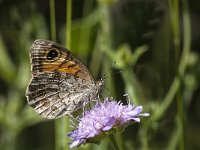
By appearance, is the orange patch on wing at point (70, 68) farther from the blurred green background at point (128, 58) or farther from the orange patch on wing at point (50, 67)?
the blurred green background at point (128, 58)

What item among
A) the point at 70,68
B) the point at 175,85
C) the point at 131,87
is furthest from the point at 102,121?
the point at 175,85

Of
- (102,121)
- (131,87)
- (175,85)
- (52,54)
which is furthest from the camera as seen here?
(175,85)

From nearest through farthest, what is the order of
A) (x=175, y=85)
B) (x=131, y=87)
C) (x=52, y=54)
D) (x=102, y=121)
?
(x=102, y=121) → (x=52, y=54) → (x=131, y=87) → (x=175, y=85)

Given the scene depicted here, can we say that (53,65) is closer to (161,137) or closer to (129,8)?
(129,8)

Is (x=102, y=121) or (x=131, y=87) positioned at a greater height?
(x=131, y=87)

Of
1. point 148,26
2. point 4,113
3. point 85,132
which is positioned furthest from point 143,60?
point 85,132

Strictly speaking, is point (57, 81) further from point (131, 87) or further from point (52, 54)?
point (131, 87)

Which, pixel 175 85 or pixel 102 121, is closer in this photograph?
pixel 102 121
